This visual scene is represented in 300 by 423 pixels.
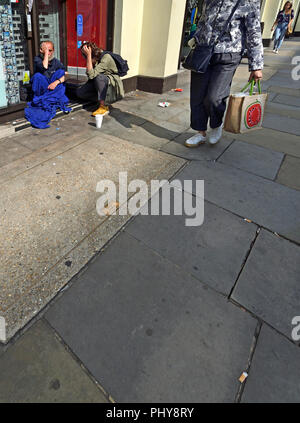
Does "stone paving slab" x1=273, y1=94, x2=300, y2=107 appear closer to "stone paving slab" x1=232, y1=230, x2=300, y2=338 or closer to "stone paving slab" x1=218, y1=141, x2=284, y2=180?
"stone paving slab" x1=218, y1=141, x2=284, y2=180

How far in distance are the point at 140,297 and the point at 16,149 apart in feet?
9.46

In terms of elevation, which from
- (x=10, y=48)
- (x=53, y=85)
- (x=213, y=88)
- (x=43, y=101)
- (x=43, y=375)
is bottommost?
(x=43, y=375)

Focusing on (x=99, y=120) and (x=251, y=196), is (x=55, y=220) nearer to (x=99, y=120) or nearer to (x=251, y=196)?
(x=251, y=196)

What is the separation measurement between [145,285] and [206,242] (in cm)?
74

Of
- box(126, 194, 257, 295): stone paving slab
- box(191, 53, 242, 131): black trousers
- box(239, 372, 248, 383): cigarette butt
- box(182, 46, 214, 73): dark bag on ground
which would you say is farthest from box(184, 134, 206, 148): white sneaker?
box(239, 372, 248, 383): cigarette butt

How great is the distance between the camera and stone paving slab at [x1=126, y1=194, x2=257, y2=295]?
2.22 metres

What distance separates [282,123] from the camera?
556 centimetres

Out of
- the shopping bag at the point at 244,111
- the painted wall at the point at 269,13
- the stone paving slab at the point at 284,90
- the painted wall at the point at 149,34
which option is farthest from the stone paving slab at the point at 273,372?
the painted wall at the point at 269,13

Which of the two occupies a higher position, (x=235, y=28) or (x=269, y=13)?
(x=269, y=13)

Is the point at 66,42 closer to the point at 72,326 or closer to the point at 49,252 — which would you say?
the point at 49,252

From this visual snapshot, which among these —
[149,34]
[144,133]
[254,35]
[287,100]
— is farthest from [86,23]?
[287,100]

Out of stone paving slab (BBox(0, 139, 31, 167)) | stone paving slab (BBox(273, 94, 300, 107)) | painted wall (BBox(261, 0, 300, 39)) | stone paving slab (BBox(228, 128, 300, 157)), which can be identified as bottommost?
stone paving slab (BBox(0, 139, 31, 167))

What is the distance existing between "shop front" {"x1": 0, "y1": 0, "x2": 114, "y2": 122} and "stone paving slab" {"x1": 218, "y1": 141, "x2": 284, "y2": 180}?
3.32 m

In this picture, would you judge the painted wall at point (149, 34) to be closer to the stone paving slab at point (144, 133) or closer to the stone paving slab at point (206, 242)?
the stone paving slab at point (144, 133)
